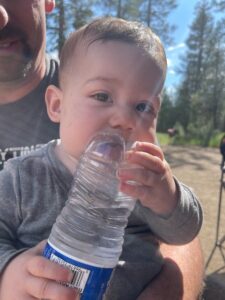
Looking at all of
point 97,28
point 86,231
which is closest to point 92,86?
point 97,28

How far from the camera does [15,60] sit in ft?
6.06

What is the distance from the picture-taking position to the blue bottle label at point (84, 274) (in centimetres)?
84

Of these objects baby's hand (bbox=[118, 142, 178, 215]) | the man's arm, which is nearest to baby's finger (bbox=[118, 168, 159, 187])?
baby's hand (bbox=[118, 142, 178, 215])

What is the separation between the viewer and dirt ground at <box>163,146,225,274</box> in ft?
15.1

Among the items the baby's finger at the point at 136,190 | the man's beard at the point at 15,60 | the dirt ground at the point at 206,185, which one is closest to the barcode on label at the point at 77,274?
the baby's finger at the point at 136,190

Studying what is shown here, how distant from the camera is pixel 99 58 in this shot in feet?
3.45

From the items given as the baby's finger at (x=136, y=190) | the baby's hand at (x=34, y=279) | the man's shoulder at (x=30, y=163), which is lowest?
the baby's hand at (x=34, y=279)

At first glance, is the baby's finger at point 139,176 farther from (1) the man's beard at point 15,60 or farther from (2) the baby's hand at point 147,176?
(1) the man's beard at point 15,60

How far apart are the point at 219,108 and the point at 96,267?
20.0m

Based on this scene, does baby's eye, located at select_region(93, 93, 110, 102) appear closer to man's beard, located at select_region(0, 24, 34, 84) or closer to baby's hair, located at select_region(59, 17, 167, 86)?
baby's hair, located at select_region(59, 17, 167, 86)

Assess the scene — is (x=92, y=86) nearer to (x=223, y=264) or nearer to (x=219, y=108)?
(x=223, y=264)

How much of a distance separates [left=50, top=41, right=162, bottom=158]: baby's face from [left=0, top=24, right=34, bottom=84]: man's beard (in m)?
0.82

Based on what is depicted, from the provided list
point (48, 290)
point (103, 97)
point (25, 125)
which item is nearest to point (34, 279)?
point (48, 290)

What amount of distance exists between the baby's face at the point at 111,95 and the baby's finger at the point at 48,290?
13.4 inches
